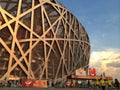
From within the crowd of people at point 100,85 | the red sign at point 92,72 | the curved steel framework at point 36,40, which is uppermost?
the curved steel framework at point 36,40

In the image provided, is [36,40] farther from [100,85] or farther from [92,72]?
[100,85]

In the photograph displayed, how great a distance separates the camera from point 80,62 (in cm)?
6969

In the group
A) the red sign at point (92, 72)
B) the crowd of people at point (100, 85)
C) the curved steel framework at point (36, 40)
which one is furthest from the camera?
the red sign at point (92, 72)

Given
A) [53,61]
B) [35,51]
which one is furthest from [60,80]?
[35,51]

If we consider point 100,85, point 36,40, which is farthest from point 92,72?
point 100,85

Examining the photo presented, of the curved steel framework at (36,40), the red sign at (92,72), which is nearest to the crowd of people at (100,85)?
the red sign at (92,72)

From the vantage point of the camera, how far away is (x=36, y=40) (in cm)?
5209

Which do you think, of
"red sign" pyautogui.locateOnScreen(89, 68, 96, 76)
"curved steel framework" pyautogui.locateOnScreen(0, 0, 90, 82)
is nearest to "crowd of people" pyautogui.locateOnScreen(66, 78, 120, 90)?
"red sign" pyautogui.locateOnScreen(89, 68, 96, 76)

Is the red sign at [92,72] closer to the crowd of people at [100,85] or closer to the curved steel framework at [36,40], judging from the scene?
the crowd of people at [100,85]

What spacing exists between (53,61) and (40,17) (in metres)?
9.83

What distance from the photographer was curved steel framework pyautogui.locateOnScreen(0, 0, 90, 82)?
47.5 metres

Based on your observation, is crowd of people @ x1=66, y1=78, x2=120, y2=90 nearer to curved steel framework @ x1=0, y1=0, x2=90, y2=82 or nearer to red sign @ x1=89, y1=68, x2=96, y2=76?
red sign @ x1=89, y1=68, x2=96, y2=76

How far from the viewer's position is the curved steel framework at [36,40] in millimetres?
47500

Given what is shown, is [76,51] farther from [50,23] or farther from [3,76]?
[3,76]
